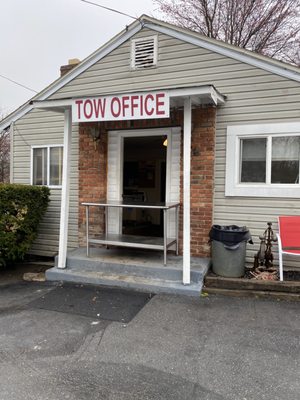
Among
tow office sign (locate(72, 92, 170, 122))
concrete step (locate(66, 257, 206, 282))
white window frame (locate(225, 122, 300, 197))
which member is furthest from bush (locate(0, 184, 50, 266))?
white window frame (locate(225, 122, 300, 197))

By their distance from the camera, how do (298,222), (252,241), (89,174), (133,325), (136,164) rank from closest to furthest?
(133,325) < (298,222) < (252,241) < (89,174) < (136,164)

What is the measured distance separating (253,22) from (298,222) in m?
12.0

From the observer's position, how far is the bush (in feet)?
18.5

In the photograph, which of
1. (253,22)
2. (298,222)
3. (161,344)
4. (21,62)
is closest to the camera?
(161,344)

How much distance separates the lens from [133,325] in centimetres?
371

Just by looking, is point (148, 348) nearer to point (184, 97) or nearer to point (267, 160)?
point (184, 97)

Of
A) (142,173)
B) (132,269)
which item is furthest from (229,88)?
(142,173)

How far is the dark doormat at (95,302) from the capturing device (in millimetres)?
4031

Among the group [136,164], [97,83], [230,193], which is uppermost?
[97,83]

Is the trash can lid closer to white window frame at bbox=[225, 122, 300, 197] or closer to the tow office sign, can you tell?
white window frame at bbox=[225, 122, 300, 197]

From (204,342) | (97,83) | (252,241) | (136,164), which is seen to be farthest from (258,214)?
(136,164)

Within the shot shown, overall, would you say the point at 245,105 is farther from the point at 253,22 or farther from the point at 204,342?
the point at 253,22

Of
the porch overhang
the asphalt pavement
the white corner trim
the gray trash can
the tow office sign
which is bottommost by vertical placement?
the asphalt pavement

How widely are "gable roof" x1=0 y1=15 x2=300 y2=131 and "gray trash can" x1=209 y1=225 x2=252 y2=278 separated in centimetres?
259
